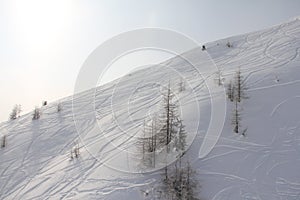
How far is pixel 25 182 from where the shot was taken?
16.6m

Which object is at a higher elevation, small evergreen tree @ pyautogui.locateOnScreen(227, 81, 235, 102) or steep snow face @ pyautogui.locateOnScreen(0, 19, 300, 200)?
small evergreen tree @ pyautogui.locateOnScreen(227, 81, 235, 102)

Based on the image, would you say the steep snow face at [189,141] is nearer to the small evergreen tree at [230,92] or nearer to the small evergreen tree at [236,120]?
the small evergreen tree at [236,120]

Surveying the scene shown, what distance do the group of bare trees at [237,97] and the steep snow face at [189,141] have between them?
0.72ft

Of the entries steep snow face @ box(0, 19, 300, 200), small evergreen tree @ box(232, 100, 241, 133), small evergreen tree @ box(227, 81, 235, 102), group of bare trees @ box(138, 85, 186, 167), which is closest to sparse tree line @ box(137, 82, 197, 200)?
group of bare trees @ box(138, 85, 186, 167)

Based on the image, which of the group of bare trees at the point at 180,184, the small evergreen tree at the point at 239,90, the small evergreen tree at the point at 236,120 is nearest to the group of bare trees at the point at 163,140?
the group of bare trees at the point at 180,184

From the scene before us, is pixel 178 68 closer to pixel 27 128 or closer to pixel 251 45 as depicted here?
pixel 251 45

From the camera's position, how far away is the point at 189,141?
1511 centimetres

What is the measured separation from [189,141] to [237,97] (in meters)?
4.29

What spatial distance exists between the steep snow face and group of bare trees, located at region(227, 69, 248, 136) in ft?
0.72

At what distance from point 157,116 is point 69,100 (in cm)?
1421

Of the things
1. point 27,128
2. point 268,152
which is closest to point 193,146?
point 268,152

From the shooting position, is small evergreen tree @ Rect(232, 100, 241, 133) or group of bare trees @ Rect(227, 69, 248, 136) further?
group of bare trees @ Rect(227, 69, 248, 136)

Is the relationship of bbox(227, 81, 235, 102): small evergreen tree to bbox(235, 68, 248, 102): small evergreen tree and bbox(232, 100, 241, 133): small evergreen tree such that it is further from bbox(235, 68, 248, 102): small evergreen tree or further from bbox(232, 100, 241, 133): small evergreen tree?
bbox(232, 100, 241, 133): small evergreen tree

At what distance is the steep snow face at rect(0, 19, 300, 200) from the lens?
13.0 meters
